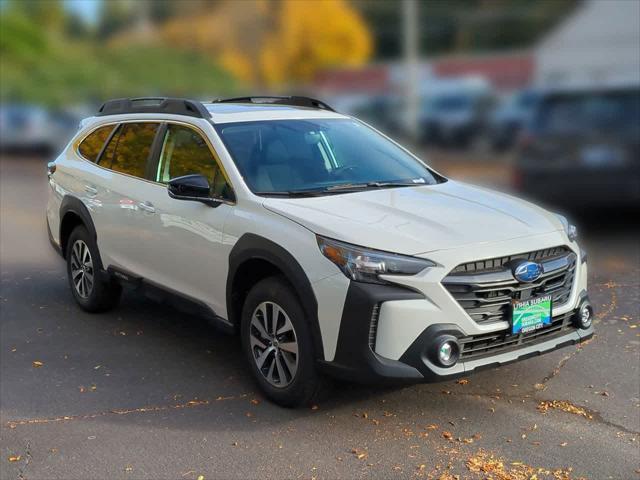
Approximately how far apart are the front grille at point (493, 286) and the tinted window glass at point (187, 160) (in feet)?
5.35

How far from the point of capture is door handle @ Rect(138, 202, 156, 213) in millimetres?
5742

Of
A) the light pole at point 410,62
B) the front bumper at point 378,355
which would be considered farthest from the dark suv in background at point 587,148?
the light pole at point 410,62

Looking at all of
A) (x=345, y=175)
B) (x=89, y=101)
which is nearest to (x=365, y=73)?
(x=89, y=101)

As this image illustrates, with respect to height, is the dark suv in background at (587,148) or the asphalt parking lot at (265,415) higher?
the dark suv in background at (587,148)

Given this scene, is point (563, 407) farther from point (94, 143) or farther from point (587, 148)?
point (587, 148)

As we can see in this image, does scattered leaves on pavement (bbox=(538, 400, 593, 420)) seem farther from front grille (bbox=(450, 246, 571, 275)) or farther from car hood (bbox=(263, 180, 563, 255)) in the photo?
car hood (bbox=(263, 180, 563, 255))

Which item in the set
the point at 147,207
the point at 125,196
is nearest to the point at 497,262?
the point at 147,207

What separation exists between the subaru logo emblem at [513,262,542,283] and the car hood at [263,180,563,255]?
0.18 meters

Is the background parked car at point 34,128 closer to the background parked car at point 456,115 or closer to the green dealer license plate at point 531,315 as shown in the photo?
the background parked car at point 456,115

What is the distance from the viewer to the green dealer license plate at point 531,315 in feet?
14.7

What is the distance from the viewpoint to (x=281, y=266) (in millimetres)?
4617

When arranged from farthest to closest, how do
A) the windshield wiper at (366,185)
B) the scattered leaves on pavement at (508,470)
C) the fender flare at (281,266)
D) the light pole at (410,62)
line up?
the light pole at (410,62) < the windshield wiper at (366,185) < the fender flare at (281,266) < the scattered leaves on pavement at (508,470)

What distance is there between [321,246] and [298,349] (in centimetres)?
60

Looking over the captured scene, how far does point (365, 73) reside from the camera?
149 ft
